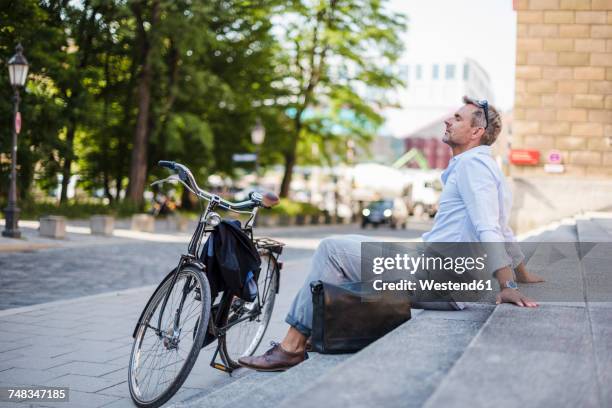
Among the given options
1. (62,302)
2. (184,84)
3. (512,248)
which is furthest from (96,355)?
(184,84)

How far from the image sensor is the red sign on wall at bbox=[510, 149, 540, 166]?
17.9m

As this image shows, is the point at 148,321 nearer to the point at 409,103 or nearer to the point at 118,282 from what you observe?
the point at 118,282

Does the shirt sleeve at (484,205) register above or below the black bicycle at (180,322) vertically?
above

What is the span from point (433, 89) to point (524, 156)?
330 ft

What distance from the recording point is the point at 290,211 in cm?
3312

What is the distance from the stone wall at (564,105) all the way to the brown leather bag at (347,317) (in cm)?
1448

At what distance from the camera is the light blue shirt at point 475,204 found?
13.0ft

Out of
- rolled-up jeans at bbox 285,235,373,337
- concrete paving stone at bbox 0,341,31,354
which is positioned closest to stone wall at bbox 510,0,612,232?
concrete paving stone at bbox 0,341,31,354

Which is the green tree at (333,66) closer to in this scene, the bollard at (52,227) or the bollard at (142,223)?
the bollard at (142,223)

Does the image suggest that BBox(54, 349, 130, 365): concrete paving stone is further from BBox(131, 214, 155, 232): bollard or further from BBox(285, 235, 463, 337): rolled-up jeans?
BBox(131, 214, 155, 232): bollard

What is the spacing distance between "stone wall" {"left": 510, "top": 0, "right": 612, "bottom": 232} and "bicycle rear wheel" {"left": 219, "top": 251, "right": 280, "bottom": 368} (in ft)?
44.9

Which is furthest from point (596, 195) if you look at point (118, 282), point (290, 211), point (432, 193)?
point (432, 193)

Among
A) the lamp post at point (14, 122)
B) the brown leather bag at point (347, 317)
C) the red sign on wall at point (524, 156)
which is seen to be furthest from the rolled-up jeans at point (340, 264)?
the red sign on wall at point (524, 156)

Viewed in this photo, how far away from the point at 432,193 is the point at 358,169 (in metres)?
23.4
